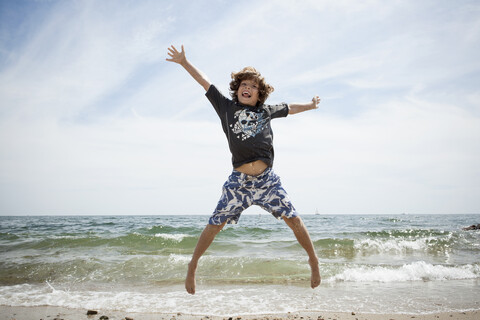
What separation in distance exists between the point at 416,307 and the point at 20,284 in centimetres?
684

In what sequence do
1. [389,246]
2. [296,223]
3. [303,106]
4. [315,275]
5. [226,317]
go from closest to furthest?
[296,223], [315,275], [303,106], [226,317], [389,246]

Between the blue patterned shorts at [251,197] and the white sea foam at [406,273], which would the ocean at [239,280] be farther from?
the blue patterned shorts at [251,197]

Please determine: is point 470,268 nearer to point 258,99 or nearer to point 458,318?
point 458,318

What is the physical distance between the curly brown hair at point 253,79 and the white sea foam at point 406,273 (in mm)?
4340

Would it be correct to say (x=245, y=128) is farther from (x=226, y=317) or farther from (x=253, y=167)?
(x=226, y=317)

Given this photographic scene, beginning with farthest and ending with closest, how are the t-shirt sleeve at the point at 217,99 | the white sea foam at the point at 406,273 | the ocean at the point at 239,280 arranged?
the white sea foam at the point at 406,273, the ocean at the point at 239,280, the t-shirt sleeve at the point at 217,99

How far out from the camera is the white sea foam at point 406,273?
632cm

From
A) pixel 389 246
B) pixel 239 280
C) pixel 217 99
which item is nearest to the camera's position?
pixel 217 99

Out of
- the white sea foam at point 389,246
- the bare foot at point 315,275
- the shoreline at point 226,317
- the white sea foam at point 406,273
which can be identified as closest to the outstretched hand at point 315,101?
the bare foot at point 315,275

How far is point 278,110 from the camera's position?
3406mm

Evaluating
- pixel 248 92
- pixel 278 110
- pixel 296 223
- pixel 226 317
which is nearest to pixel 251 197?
pixel 296 223

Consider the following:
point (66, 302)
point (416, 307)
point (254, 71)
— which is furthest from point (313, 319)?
point (66, 302)

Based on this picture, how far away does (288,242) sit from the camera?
1123cm

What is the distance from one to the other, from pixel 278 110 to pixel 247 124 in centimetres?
46
